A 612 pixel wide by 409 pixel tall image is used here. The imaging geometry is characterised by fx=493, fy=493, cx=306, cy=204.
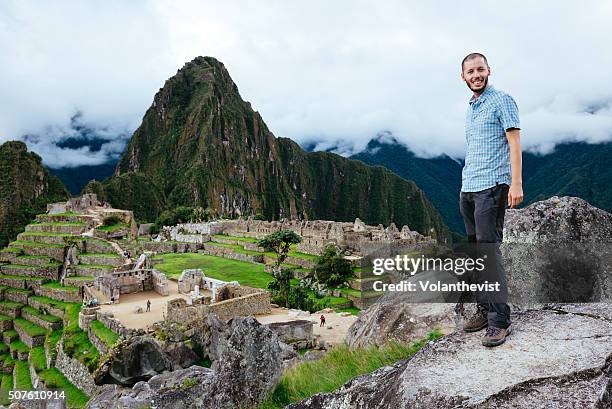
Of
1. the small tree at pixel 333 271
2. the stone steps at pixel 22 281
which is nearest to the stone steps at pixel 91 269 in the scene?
the stone steps at pixel 22 281

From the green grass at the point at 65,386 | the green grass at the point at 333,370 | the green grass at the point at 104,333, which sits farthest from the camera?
the green grass at the point at 104,333

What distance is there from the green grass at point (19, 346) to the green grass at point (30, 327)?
0.62 meters

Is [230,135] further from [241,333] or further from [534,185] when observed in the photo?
[241,333]

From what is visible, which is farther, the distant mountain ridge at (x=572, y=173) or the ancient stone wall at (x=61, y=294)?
the distant mountain ridge at (x=572, y=173)

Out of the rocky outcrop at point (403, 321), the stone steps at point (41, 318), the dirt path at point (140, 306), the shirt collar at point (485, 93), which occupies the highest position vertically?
the shirt collar at point (485, 93)

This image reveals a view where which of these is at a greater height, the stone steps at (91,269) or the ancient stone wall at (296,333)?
the stone steps at (91,269)

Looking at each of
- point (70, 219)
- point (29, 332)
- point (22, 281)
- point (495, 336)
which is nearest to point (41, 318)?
point (29, 332)

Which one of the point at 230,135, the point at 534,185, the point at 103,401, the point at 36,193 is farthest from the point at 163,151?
the point at 103,401

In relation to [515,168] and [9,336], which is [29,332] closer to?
[9,336]

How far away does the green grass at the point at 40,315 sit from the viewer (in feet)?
74.6

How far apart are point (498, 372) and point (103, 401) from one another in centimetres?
715

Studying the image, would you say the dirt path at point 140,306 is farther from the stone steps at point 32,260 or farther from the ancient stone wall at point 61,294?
the stone steps at point 32,260

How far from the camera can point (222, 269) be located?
3102 cm

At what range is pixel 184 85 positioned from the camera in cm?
16425
